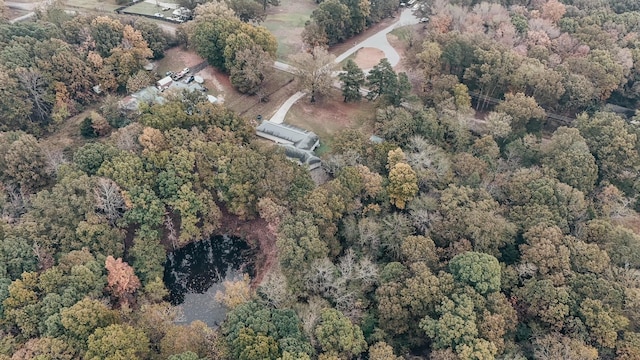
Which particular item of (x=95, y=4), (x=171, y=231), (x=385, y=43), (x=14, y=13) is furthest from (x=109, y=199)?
(x=14, y=13)

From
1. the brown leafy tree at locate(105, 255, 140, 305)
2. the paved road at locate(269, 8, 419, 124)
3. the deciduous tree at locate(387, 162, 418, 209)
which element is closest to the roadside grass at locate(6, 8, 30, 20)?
the paved road at locate(269, 8, 419, 124)

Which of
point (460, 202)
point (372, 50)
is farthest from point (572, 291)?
point (372, 50)

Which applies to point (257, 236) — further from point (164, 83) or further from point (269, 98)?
point (164, 83)

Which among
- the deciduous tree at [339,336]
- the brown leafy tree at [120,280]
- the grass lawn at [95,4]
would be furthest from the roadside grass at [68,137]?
the deciduous tree at [339,336]

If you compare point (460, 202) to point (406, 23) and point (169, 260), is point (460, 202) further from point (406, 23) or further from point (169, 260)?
point (406, 23)

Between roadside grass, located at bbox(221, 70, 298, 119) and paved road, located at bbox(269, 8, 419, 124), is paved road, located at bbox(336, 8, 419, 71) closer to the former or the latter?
paved road, located at bbox(269, 8, 419, 124)

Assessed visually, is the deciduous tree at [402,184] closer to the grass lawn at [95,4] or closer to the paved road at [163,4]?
the paved road at [163,4]
